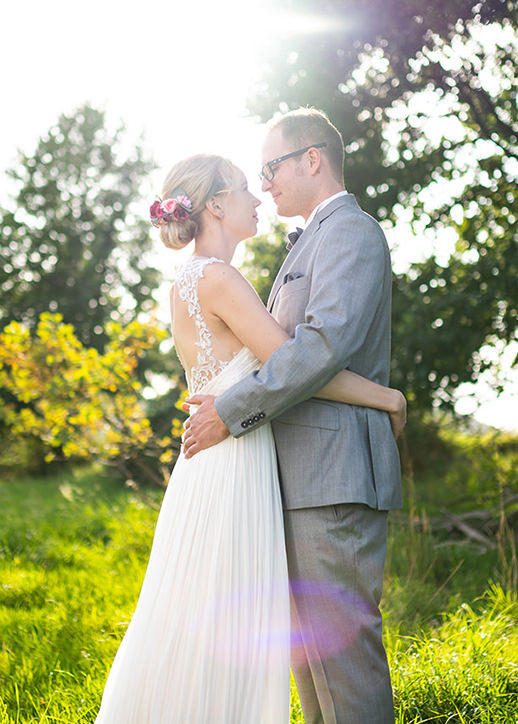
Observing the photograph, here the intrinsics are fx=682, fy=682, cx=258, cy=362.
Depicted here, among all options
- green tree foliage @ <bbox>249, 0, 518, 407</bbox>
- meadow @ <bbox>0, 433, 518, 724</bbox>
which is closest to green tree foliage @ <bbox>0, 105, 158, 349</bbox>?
meadow @ <bbox>0, 433, 518, 724</bbox>

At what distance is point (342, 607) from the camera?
2.15 m

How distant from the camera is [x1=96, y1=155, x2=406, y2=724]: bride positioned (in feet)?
6.88

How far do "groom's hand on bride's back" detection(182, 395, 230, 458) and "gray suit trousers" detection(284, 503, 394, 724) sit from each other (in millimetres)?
369

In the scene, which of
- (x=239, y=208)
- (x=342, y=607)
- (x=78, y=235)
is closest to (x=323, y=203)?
(x=239, y=208)

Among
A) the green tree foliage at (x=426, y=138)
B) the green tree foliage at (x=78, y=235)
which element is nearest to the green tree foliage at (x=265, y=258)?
the green tree foliage at (x=426, y=138)

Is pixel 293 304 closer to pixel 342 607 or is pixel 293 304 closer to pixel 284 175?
pixel 284 175

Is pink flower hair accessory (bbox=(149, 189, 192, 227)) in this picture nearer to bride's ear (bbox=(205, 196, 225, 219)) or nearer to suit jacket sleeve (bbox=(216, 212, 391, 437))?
bride's ear (bbox=(205, 196, 225, 219))

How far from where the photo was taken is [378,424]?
2.30 m

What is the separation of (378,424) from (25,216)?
24672mm

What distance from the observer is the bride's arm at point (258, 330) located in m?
2.26

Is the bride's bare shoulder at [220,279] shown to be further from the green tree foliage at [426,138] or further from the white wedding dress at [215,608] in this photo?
the green tree foliage at [426,138]

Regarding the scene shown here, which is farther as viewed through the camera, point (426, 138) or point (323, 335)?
point (426, 138)

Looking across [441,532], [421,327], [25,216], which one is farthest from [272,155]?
[25,216]

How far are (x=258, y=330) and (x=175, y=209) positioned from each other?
24.4 inches
